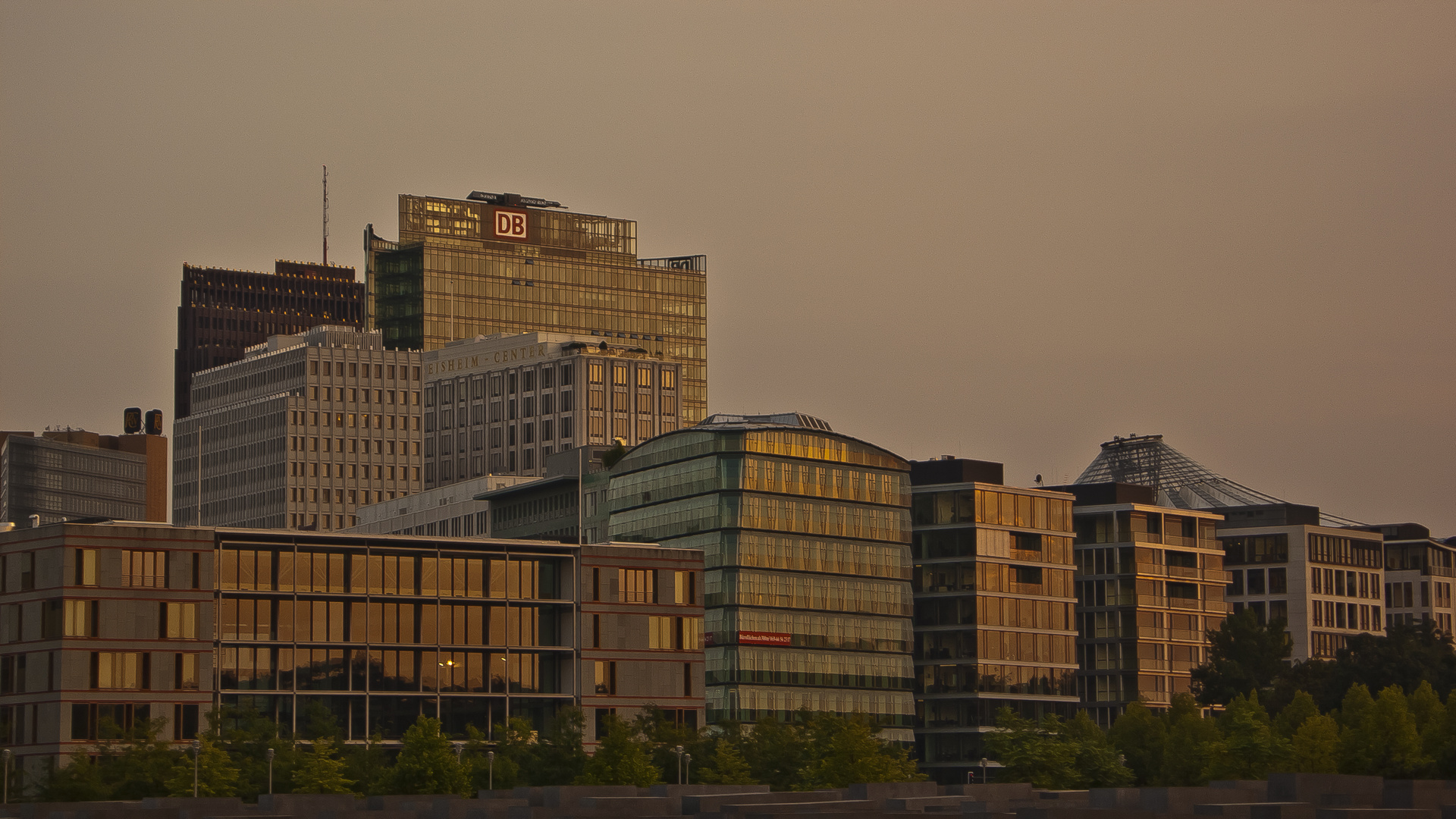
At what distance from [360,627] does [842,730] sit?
39614mm

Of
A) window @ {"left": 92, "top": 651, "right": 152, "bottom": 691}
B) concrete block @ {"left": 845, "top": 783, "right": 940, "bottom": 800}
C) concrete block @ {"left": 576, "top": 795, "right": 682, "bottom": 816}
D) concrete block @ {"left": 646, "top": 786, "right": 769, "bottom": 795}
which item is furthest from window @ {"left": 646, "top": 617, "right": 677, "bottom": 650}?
concrete block @ {"left": 576, "top": 795, "right": 682, "bottom": 816}

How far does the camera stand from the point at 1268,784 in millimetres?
105250

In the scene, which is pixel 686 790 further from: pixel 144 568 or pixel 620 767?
pixel 144 568

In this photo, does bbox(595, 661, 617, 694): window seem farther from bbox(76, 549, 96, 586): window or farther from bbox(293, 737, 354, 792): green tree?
bbox(293, 737, 354, 792): green tree

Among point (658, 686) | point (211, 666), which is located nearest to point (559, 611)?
point (658, 686)

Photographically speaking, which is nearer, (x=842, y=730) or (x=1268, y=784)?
(x=1268, y=784)

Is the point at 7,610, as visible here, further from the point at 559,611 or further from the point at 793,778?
the point at 793,778

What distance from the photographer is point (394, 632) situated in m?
166

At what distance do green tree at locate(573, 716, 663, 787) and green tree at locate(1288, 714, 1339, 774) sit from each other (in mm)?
46817

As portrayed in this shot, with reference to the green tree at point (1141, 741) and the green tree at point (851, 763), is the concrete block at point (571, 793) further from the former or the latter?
the green tree at point (1141, 741)

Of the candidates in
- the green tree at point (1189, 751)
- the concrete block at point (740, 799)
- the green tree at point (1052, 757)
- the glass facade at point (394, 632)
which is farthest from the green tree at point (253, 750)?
the green tree at point (1189, 751)

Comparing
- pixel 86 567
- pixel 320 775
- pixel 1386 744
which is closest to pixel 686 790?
pixel 320 775

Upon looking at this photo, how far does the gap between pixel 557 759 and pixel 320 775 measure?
19.4m

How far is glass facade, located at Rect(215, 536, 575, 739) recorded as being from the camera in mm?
160875
